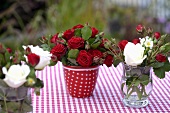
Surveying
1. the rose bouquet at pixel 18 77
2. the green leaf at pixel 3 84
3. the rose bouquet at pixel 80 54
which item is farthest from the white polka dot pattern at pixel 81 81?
the green leaf at pixel 3 84

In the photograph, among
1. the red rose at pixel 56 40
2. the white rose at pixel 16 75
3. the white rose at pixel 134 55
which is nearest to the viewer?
the white rose at pixel 16 75

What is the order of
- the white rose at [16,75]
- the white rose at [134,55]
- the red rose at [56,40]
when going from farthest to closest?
the red rose at [56,40] → the white rose at [134,55] → the white rose at [16,75]

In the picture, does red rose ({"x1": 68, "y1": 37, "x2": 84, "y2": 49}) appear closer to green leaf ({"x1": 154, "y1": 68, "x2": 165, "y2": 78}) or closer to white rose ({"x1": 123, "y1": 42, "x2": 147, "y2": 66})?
white rose ({"x1": 123, "y1": 42, "x2": 147, "y2": 66})

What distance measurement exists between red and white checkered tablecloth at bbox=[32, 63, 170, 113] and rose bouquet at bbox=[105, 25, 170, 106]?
0.08 meters

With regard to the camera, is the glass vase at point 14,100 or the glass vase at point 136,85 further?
the glass vase at point 136,85

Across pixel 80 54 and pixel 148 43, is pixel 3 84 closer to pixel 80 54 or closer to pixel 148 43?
pixel 80 54

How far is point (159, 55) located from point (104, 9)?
376cm

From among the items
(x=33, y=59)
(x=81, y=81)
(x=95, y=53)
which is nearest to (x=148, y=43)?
(x=95, y=53)

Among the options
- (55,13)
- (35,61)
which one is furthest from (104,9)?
(35,61)

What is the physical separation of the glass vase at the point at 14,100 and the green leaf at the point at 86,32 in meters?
0.47

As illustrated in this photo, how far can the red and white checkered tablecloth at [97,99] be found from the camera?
211 centimetres

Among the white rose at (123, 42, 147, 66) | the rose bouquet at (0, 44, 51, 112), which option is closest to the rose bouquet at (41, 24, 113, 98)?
the white rose at (123, 42, 147, 66)

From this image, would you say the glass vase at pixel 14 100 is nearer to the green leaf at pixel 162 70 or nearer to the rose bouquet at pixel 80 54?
the rose bouquet at pixel 80 54

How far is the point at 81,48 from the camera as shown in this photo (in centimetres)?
213
